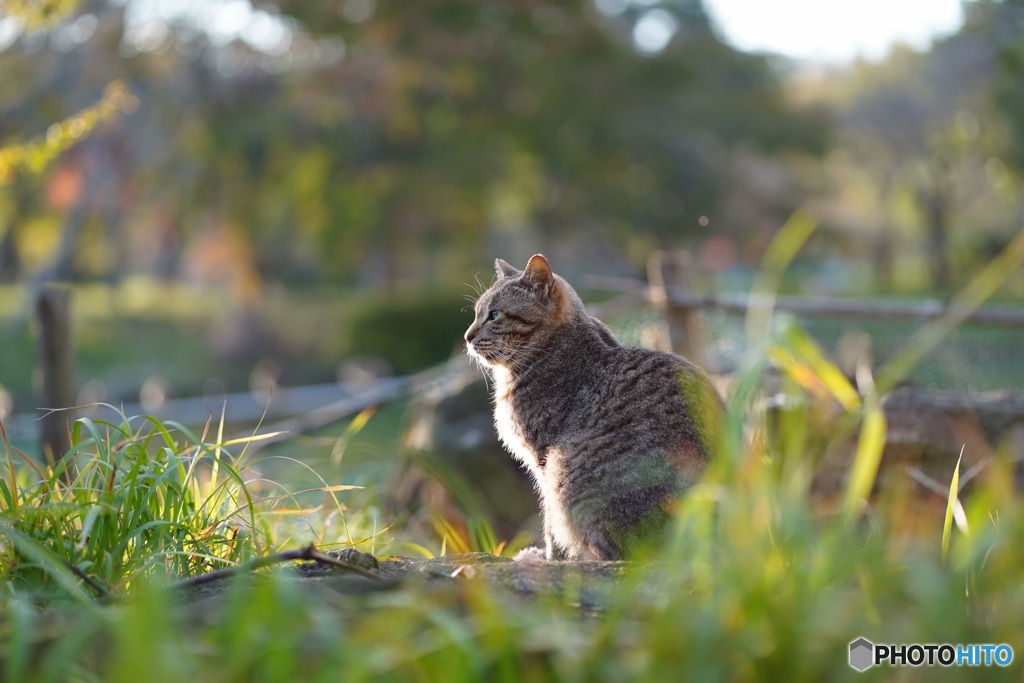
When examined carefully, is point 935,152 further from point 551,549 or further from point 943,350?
point 551,549

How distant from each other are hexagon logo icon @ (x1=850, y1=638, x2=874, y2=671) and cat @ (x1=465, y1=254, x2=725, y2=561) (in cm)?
115

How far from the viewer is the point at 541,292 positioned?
363 cm

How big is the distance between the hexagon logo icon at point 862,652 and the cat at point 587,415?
1148 mm

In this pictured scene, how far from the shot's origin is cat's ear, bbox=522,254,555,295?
3.59 m

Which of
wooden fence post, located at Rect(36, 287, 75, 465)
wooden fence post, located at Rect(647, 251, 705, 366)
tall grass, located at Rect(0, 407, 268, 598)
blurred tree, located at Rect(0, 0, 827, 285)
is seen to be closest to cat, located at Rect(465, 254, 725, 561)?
tall grass, located at Rect(0, 407, 268, 598)

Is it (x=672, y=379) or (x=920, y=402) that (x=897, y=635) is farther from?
(x=920, y=402)

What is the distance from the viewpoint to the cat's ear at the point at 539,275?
359 cm

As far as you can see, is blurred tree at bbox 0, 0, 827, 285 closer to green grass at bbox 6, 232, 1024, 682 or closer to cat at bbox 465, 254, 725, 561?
cat at bbox 465, 254, 725, 561

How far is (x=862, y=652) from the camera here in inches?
64.3

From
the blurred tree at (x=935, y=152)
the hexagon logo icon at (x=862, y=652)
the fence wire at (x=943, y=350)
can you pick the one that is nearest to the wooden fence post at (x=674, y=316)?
the fence wire at (x=943, y=350)

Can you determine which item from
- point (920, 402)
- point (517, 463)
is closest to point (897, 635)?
point (920, 402)

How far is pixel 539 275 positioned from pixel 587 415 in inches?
25.1

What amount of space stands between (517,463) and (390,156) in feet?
51.1

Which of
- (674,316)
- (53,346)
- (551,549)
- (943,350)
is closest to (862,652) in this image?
(551,549)
